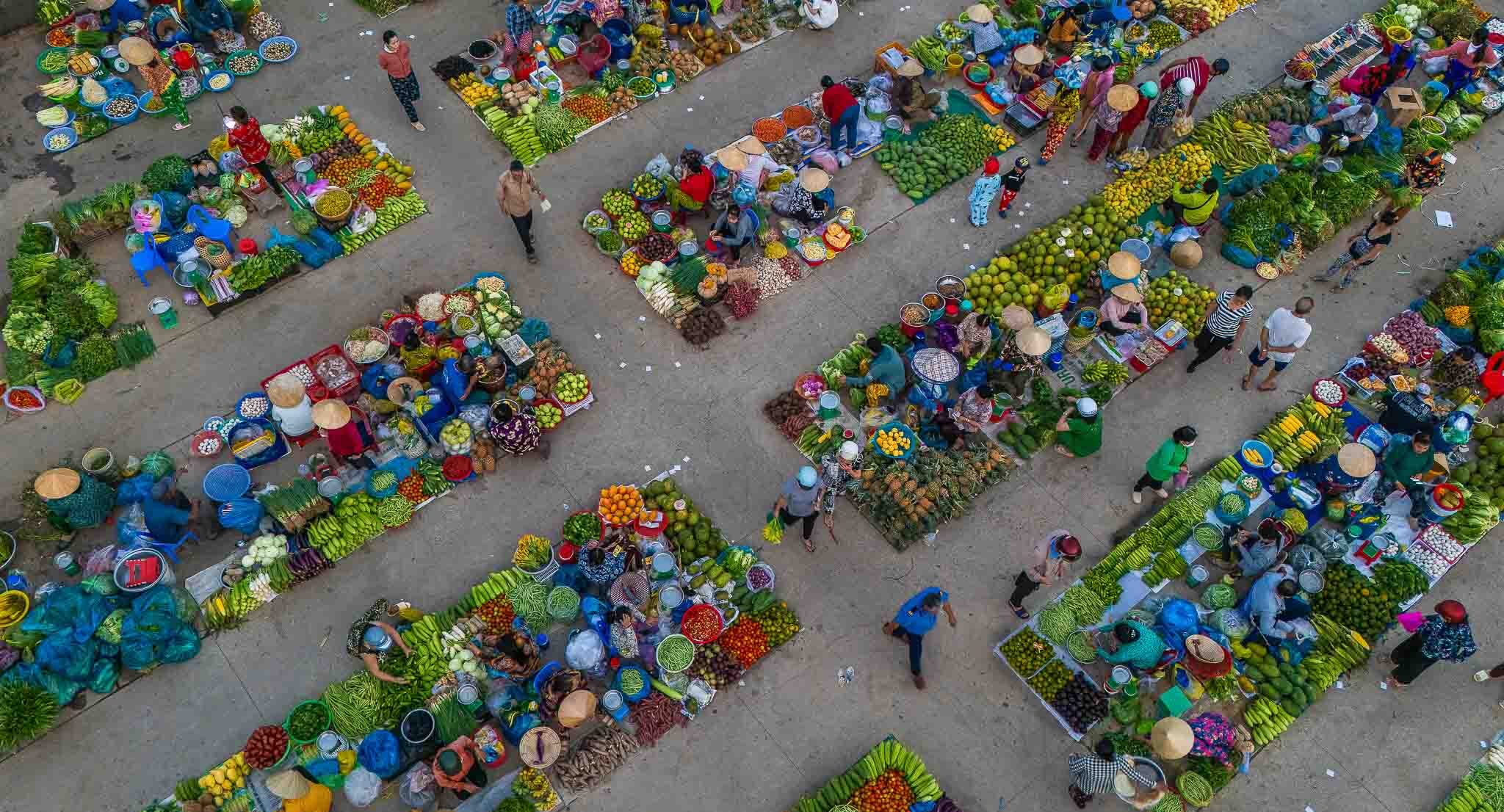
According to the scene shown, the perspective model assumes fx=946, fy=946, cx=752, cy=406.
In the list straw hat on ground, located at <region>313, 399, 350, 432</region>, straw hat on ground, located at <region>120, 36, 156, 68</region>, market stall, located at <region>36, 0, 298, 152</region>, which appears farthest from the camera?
market stall, located at <region>36, 0, 298, 152</region>

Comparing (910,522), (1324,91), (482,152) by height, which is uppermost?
(1324,91)

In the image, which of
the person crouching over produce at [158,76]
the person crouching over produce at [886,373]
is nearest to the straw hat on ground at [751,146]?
the person crouching over produce at [886,373]

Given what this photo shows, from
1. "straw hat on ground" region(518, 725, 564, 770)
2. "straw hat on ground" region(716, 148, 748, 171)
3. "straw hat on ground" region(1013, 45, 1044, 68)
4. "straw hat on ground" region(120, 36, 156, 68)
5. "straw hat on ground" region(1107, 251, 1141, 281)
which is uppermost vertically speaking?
"straw hat on ground" region(1013, 45, 1044, 68)

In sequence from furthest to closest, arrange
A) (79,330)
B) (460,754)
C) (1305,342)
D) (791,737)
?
(1305,342)
(79,330)
(791,737)
(460,754)

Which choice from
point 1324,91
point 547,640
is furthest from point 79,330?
point 1324,91

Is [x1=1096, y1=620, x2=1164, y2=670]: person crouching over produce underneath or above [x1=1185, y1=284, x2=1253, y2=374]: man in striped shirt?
underneath

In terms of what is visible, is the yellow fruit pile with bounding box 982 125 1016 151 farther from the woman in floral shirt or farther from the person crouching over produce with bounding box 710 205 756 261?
the woman in floral shirt

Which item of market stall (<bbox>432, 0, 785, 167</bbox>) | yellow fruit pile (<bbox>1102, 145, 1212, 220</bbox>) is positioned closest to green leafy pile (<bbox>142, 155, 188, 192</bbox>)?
market stall (<bbox>432, 0, 785, 167</bbox>)

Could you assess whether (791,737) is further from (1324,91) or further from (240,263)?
(1324,91)
